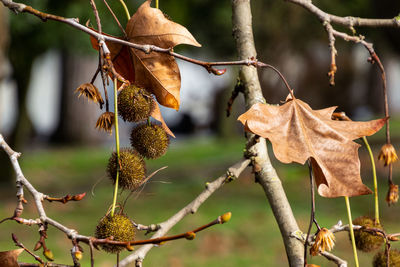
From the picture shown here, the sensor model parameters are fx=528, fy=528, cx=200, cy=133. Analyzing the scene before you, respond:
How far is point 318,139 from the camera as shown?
34.2 inches

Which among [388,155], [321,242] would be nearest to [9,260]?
[321,242]

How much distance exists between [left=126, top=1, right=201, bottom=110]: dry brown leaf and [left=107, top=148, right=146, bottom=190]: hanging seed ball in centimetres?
11

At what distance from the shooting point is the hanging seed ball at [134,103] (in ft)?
2.92

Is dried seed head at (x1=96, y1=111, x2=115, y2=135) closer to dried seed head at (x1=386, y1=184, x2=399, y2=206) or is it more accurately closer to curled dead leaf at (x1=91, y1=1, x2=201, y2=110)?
curled dead leaf at (x1=91, y1=1, x2=201, y2=110)

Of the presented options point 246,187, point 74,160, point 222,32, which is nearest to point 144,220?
point 246,187

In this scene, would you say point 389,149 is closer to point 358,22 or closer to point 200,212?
point 358,22

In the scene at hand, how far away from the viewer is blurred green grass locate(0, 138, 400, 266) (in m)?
5.25

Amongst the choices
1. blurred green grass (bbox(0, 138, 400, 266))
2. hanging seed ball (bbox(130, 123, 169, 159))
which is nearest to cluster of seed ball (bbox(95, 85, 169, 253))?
Result: hanging seed ball (bbox(130, 123, 169, 159))

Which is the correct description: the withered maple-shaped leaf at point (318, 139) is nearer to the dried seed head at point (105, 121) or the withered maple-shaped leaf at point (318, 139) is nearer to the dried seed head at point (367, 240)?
the dried seed head at point (105, 121)

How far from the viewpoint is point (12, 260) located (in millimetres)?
768

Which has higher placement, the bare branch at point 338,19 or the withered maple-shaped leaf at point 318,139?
the bare branch at point 338,19

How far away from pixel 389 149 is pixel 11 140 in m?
8.12

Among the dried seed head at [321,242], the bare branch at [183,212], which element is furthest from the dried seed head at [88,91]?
the dried seed head at [321,242]

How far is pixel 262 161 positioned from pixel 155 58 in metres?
0.31
